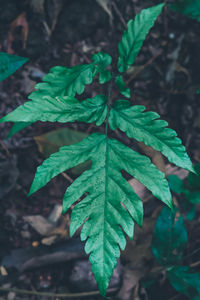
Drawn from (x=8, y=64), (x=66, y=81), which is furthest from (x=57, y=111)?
(x=8, y=64)

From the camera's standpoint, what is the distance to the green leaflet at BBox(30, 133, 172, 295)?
1087 millimetres

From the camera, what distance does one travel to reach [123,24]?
77.7 inches

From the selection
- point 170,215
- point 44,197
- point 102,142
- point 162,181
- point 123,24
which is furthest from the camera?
point 123,24

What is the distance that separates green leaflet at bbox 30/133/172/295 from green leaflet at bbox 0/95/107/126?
0.41 feet

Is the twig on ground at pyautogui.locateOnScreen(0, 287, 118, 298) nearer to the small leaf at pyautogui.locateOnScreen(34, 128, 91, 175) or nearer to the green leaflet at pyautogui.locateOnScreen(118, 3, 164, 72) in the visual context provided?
the small leaf at pyautogui.locateOnScreen(34, 128, 91, 175)

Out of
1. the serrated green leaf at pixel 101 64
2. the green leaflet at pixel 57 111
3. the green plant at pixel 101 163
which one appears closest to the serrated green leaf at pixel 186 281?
the green plant at pixel 101 163

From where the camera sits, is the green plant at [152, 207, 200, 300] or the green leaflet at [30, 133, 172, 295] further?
the green plant at [152, 207, 200, 300]

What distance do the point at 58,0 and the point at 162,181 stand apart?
141 cm

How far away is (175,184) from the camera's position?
173 cm

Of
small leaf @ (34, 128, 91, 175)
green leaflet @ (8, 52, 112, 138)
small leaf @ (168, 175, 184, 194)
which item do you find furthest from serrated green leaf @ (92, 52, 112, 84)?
small leaf @ (168, 175, 184, 194)

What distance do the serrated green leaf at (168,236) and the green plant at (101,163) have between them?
1.64 ft

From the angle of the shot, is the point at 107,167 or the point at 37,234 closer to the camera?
the point at 107,167

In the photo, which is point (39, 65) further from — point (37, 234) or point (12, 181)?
point (37, 234)

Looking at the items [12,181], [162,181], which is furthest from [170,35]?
[12,181]
